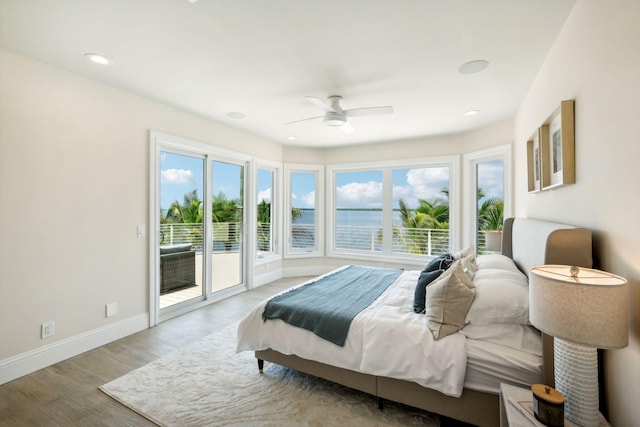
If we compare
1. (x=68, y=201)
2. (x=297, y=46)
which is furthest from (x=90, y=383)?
(x=297, y=46)

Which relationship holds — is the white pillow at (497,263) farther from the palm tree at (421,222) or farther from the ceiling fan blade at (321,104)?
the palm tree at (421,222)

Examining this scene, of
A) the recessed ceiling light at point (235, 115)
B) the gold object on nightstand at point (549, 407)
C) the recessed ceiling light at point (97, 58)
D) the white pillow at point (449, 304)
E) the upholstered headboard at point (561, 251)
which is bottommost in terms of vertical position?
the gold object on nightstand at point (549, 407)

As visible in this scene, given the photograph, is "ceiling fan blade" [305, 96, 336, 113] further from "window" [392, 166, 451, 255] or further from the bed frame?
"window" [392, 166, 451, 255]

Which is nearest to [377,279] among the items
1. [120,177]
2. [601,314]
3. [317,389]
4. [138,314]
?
[317,389]

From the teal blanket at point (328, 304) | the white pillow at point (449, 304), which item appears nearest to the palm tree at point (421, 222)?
the teal blanket at point (328, 304)

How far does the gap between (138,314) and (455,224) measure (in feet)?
15.8

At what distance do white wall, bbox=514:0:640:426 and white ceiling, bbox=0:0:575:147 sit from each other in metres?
0.46

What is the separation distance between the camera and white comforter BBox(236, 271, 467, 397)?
5.74ft

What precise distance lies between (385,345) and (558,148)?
1834mm

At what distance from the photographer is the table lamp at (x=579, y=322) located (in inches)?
39.9

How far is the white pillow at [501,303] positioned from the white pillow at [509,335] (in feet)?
0.12

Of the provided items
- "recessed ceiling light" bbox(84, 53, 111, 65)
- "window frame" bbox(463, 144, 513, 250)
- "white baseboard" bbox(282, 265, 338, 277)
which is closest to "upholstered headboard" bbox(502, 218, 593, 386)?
"window frame" bbox(463, 144, 513, 250)

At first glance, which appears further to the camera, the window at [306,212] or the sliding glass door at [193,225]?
the window at [306,212]

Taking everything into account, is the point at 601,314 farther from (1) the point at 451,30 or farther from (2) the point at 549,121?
(1) the point at 451,30
